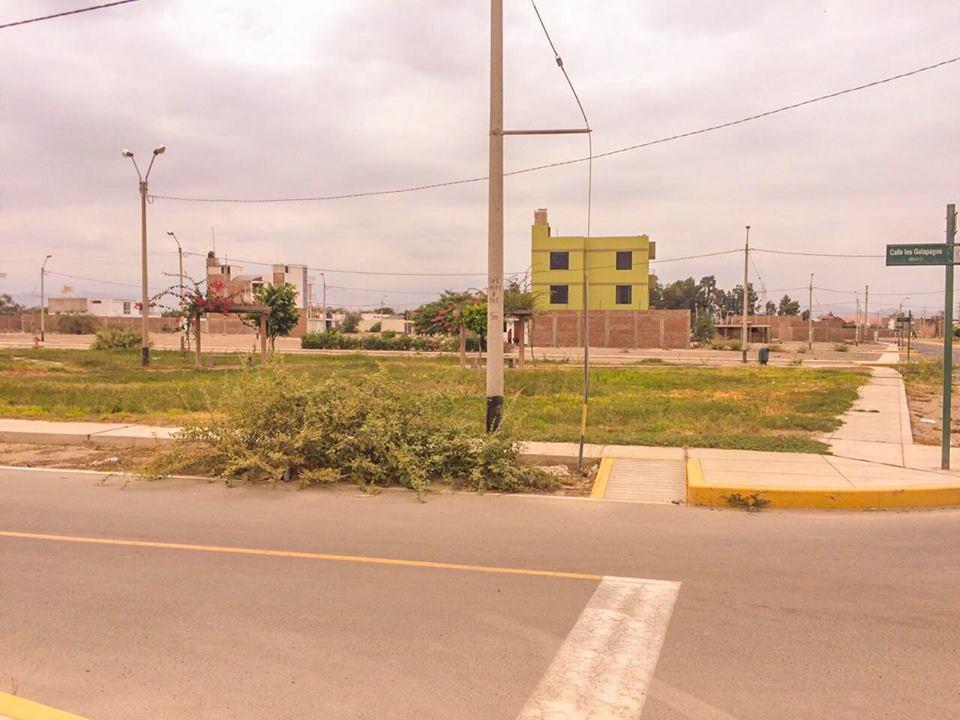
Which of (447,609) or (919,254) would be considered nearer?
(447,609)

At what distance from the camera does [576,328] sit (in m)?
65.5

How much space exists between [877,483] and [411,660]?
642 centimetres

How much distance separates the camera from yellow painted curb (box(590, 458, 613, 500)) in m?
8.78

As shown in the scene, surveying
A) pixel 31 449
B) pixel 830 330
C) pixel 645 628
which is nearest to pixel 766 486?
pixel 645 628

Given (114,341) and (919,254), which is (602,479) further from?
(114,341)

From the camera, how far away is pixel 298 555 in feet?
21.0

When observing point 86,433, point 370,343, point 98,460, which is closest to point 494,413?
point 98,460

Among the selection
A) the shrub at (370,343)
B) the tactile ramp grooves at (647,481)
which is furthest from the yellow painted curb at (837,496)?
the shrub at (370,343)

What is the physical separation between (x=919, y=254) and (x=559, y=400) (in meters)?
9.85

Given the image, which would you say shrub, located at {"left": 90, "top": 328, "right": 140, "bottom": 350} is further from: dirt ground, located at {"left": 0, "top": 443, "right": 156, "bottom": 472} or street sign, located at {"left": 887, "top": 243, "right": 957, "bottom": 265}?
street sign, located at {"left": 887, "top": 243, "right": 957, "bottom": 265}

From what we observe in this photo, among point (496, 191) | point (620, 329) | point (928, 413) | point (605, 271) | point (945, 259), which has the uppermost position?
point (605, 271)

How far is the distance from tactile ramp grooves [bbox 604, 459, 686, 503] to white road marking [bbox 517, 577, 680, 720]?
3.01 metres

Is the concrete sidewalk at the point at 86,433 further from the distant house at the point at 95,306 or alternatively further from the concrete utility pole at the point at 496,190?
the distant house at the point at 95,306

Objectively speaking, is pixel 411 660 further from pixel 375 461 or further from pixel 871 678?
pixel 375 461
